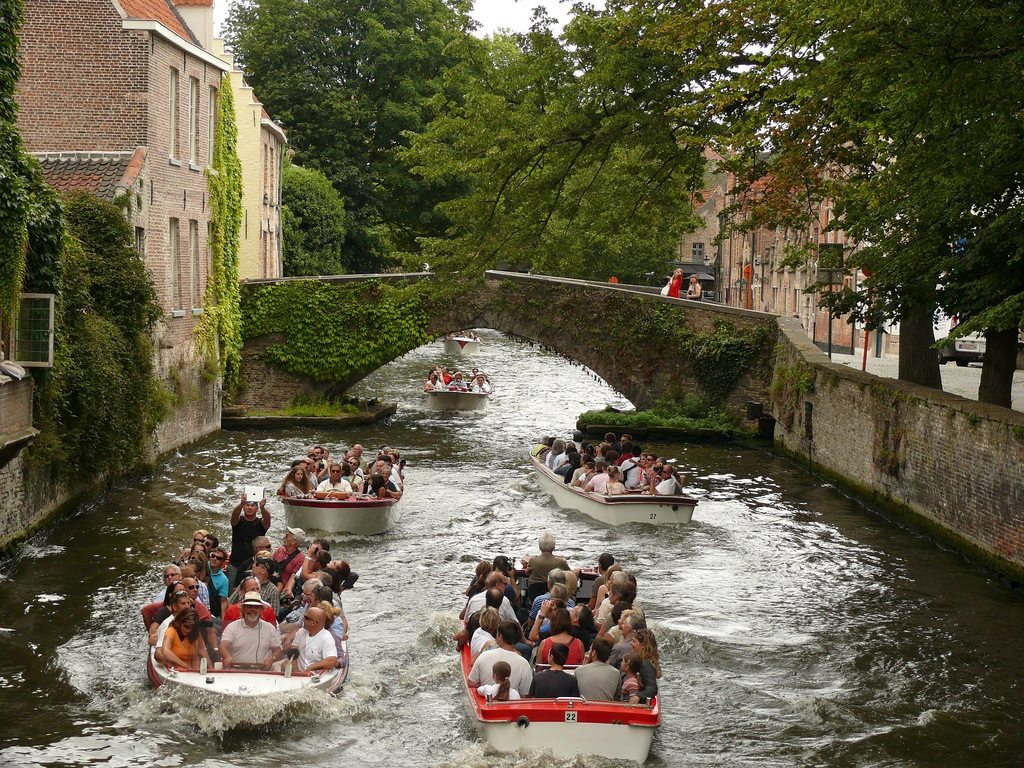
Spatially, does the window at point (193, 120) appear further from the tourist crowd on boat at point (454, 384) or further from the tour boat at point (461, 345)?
the tour boat at point (461, 345)

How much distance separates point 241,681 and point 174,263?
16703 mm

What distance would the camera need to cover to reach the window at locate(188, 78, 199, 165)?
27844mm

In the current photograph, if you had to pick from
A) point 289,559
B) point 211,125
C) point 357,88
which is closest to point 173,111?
point 211,125

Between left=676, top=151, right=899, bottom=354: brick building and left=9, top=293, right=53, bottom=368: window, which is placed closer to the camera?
left=9, top=293, right=53, bottom=368: window

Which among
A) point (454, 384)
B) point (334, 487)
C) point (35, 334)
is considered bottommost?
point (334, 487)

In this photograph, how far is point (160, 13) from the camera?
28.5 metres

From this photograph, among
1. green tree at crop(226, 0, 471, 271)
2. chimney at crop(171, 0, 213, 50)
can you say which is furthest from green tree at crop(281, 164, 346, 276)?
chimney at crop(171, 0, 213, 50)

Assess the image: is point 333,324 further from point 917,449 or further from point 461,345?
point 461,345

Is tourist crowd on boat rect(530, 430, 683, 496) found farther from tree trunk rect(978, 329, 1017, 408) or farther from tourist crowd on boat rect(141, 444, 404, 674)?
tourist crowd on boat rect(141, 444, 404, 674)

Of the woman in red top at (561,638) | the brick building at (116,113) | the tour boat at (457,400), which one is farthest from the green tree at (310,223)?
the woman in red top at (561,638)

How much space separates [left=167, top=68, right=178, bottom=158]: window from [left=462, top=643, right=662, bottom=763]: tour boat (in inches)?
722

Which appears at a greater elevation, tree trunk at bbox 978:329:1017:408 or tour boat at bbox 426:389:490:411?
tree trunk at bbox 978:329:1017:408

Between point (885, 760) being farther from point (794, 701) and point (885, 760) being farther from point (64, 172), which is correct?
point (64, 172)

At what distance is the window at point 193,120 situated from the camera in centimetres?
2784
